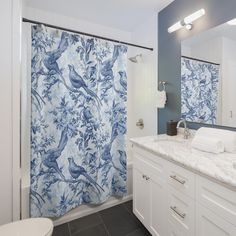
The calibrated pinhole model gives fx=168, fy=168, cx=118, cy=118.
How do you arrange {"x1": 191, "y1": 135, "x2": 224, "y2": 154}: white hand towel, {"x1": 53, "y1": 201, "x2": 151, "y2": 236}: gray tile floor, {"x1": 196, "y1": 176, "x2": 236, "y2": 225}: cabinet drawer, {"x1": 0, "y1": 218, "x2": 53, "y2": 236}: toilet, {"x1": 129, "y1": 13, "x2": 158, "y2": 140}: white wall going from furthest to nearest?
{"x1": 129, "y1": 13, "x2": 158, "y2": 140}: white wall → {"x1": 53, "y1": 201, "x2": 151, "y2": 236}: gray tile floor → {"x1": 191, "y1": 135, "x2": 224, "y2": 154}: white hand towel → {"x1": 0, "y1": 218, "x2": 53, "y2": 236}: toilet → {"x1": 196, "y1": 176, "x2": 236, "y2": 225}: cabinet drawer

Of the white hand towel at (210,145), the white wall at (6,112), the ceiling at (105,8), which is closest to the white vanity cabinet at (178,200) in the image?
the white hand towel at (210,145)

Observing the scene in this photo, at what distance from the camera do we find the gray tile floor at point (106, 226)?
163 cm

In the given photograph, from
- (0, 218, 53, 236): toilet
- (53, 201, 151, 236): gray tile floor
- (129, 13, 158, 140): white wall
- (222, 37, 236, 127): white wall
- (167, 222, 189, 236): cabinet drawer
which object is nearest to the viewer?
(0, 218, 53, 236): toilet

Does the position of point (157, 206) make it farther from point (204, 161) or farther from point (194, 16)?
point (194, 16)

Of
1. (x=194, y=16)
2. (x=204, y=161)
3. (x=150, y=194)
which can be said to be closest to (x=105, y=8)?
(x=194, y=16)

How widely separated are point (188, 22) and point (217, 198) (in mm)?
1582

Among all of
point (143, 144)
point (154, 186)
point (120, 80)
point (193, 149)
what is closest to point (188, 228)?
point (154, 186)

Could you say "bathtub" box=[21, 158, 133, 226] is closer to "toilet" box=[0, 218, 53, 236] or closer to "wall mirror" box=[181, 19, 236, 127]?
"toilet" box=[0, 218, 53, 236]

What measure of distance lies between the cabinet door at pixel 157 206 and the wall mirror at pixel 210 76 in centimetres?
77

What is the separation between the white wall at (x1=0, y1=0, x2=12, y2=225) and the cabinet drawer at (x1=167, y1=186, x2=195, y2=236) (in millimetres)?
1209

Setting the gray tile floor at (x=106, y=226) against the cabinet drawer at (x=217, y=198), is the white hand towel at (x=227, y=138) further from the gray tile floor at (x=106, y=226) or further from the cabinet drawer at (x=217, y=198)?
the gray tile floor at (x=106, y=226)

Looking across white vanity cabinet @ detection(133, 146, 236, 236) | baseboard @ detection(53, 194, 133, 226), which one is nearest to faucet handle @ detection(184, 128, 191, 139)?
white vanity cabinet @ detection(133, 146, 236, 236)

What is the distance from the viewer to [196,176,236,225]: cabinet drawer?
2.66 feet

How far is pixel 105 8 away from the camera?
200 cm
